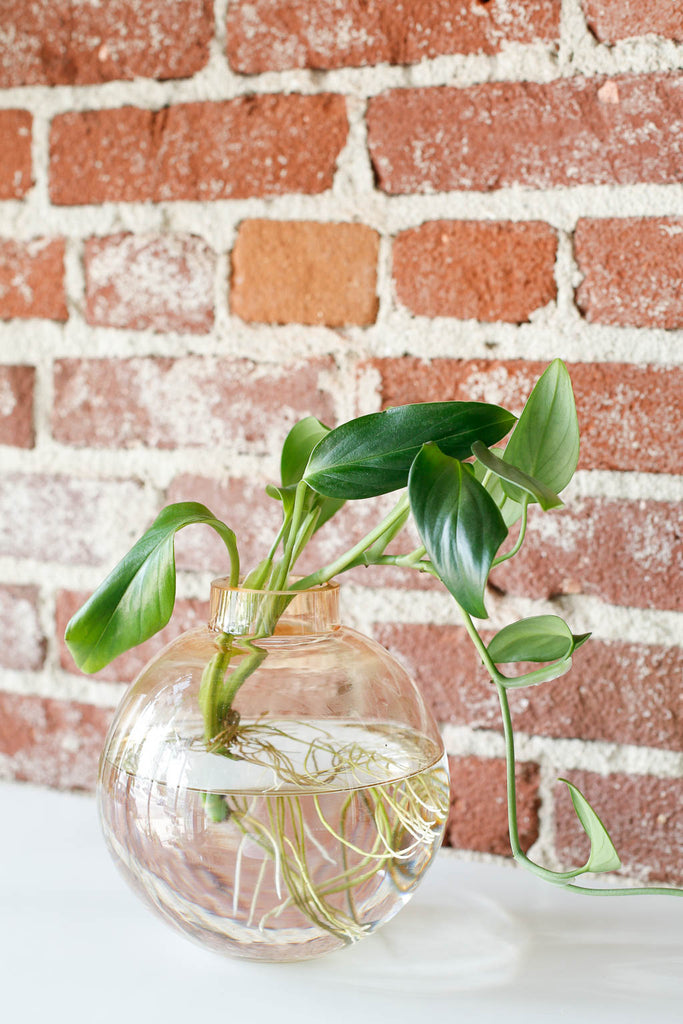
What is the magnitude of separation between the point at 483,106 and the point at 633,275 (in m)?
0.15

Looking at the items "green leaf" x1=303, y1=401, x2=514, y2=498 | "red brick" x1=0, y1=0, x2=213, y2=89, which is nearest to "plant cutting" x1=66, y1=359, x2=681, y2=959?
"green leaf" x1=303, y1=401, x2=514, y2=498

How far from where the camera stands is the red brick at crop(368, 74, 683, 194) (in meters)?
0.62

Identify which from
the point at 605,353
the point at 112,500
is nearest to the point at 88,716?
the point at 112,500

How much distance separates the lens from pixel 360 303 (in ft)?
2.30

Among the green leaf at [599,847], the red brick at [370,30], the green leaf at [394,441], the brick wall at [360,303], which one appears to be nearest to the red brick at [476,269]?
the brick wall at [360,303]

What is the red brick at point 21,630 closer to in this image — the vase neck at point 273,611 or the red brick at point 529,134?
the vase neck at point 273,611

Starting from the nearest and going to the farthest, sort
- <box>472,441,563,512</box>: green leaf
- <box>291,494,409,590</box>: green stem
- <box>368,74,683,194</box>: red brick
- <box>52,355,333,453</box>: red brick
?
1. <box>472,441,563,512</box>: green leaf
2. <box>291,494,409,590</box>: green stem
3. <box>368,74,683,194</box>: red brick
4. <box>52,355,333,453</box>: red brick

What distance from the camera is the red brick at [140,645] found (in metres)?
0.77

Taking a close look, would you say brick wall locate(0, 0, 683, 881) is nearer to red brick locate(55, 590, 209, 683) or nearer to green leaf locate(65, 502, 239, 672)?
red brick locate(55, 590, 209, 683)

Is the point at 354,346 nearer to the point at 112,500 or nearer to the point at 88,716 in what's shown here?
the point at 112,500

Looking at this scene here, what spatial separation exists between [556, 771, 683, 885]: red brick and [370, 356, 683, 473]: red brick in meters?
0.21

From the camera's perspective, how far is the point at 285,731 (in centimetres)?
Answer: 51

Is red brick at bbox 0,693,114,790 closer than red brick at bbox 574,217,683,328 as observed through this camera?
No

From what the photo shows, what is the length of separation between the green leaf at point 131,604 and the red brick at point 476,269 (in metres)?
0.28
